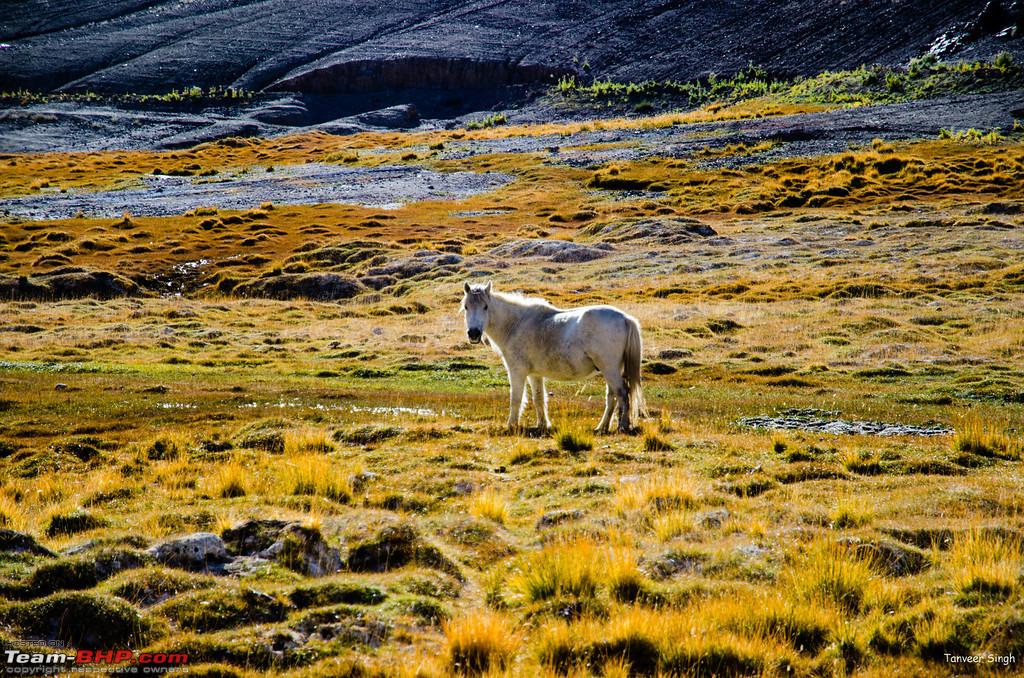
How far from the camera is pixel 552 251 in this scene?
178ft

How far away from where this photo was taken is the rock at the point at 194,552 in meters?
8.12

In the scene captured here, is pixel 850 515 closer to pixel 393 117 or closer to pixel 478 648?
pixel 478 648

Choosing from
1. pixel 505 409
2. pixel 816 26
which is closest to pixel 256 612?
pixel 505 409

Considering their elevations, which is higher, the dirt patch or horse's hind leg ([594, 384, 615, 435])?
the dirt patch

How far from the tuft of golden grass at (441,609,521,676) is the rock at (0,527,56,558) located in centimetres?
445

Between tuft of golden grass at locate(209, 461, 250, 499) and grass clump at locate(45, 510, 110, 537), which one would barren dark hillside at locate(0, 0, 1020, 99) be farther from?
grass clump at locate(45, 510, 110, 537)

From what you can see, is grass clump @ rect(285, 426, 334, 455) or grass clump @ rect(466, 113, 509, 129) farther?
grass clump @ rect(466, 113, 509, 129)

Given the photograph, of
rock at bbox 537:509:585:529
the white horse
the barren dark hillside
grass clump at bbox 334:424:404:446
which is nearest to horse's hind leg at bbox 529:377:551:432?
the white horse

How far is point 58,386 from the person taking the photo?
2453cm

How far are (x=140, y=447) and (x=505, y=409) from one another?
345 inches

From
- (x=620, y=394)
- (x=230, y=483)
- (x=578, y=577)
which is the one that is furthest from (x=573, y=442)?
(x=578, y=577)

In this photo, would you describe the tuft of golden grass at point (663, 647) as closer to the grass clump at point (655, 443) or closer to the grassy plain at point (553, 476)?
the grassy plain at point (553, 476)

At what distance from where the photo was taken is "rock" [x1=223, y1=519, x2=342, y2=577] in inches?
332

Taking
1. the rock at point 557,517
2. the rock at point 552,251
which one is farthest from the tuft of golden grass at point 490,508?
the rock at point 552,251
